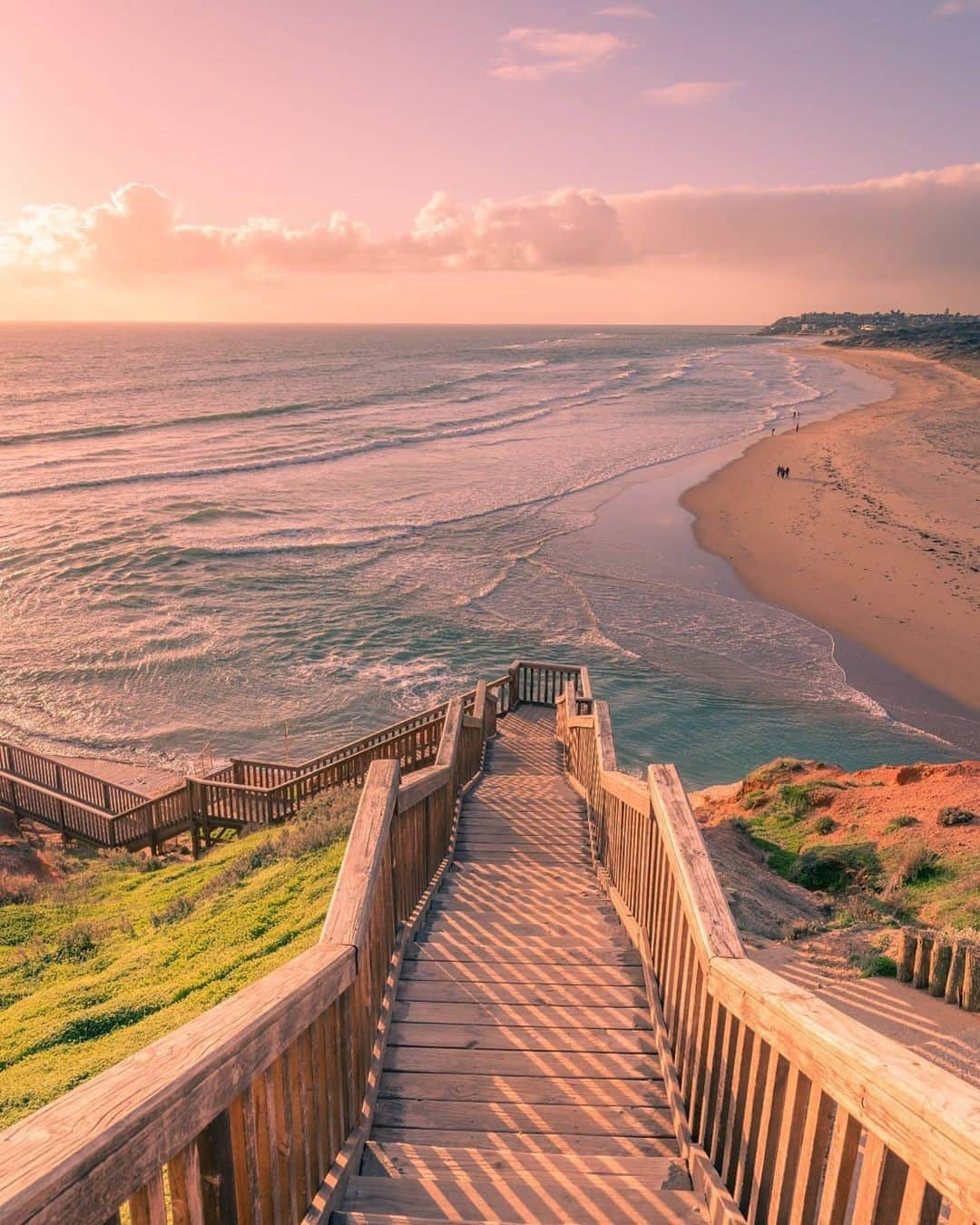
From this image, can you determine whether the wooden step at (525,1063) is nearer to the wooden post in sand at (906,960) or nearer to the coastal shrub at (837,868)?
the wooden post in sand at (906,960)

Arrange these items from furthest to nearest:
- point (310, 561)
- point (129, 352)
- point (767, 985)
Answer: point (129, 352) < point (310, 561) < point (767, 985)

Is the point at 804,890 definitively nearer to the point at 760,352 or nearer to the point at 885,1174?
the point at 885,1174

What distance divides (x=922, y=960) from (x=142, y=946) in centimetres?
672

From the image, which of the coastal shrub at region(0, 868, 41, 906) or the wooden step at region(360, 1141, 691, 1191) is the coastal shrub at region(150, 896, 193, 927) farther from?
the wooden step at region(360, 1141, 691, 1191)

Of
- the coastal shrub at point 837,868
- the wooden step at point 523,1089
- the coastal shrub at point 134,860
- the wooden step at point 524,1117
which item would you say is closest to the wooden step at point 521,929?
the wooden step at point 523,1089

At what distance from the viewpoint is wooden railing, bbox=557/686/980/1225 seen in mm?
1944

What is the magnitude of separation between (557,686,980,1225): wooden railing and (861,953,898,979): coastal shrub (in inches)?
125

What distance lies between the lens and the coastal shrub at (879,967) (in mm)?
7059

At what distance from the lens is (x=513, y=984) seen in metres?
4.84

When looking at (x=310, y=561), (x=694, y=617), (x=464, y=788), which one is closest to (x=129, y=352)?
(x=310, y=561)

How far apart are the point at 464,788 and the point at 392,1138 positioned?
7581 mm

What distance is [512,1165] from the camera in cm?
332

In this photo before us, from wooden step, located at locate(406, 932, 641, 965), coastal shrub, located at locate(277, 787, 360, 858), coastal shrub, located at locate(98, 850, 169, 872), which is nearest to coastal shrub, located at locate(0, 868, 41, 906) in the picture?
coastal shrub, located at locate(98, 850, 169, 872)

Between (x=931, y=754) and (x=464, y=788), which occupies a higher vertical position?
(x=464, y=788)
